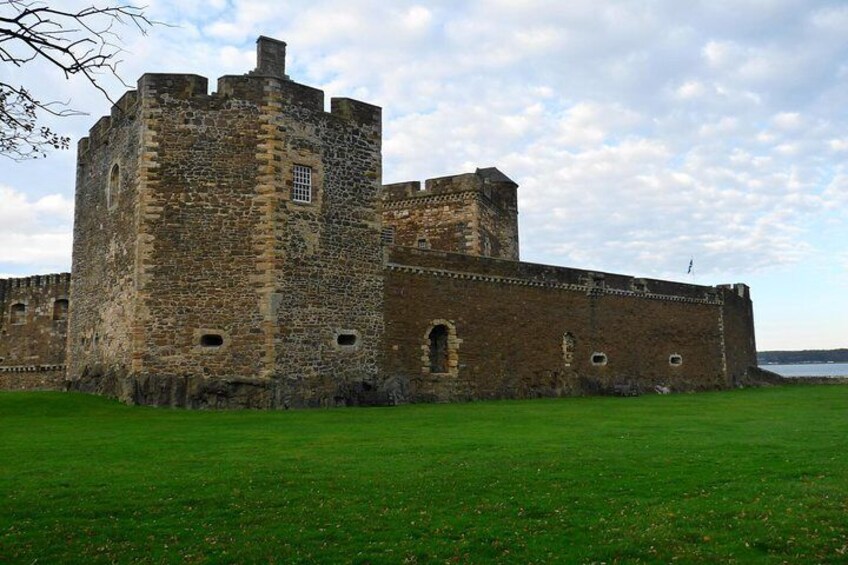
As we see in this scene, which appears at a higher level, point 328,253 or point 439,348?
point 328,253

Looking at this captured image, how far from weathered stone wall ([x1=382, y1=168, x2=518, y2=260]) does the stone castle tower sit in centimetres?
1235

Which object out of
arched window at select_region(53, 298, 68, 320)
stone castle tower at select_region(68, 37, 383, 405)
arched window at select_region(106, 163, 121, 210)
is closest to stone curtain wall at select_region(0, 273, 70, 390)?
arched window at select_region(53, 298, 68, 320)

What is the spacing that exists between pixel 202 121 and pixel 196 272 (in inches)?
186

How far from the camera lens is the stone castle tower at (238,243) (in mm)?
22859

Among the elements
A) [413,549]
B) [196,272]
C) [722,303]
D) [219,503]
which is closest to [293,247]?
[196,272]

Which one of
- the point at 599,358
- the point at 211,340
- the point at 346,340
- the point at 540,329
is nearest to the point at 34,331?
the point at 211,340

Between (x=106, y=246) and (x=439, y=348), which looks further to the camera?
(x=439, y=348)

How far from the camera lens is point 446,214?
37.9 metres

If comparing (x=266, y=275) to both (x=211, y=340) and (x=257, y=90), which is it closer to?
(x=211, y=340)

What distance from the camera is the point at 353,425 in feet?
59.3

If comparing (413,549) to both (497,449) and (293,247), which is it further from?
(293,247)

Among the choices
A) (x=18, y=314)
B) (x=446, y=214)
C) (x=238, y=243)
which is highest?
(x=446, y=214)

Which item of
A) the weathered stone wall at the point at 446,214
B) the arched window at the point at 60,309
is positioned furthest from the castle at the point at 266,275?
the arched window at the point at 60,309

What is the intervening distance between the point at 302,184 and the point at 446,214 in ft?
47.4
